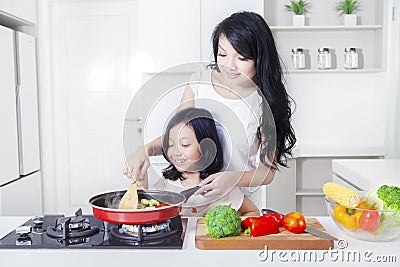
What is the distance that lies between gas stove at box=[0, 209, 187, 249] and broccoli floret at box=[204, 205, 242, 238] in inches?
3.9

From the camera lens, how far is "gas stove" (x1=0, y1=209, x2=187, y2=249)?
138cm

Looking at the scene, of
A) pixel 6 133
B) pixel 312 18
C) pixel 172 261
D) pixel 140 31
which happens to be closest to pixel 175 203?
pixel 172 261

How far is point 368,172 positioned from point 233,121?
1.06 m

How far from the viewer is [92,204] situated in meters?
1.47

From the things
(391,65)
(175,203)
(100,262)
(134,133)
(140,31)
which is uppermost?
(140,31)

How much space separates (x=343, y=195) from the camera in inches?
54.7

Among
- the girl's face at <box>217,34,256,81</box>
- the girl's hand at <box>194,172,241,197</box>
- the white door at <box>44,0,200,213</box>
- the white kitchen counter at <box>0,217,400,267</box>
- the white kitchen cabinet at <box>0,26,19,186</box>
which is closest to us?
the white kitchen counter at <box>0,217,400,267</box>

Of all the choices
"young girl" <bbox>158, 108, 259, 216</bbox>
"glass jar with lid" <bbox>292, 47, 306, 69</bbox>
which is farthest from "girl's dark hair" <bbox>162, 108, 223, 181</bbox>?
"glass jar with lid" <bbox>292, 47, 306, 69</bbox>

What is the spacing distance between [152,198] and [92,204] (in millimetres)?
188

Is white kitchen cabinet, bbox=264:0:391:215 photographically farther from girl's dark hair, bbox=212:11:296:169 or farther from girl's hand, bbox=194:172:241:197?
girl's hand, bbox=194:172:241:197

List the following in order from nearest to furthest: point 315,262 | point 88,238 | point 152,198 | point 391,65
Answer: point 315,262 → point 88,238 → point 152,198 → point 391,65

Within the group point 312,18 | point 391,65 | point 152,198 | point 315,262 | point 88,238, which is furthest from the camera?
point 312,18

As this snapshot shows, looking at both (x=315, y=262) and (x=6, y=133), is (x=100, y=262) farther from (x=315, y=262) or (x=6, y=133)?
(x=6, y=133)

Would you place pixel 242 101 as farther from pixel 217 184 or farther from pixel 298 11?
pixel 298 11
